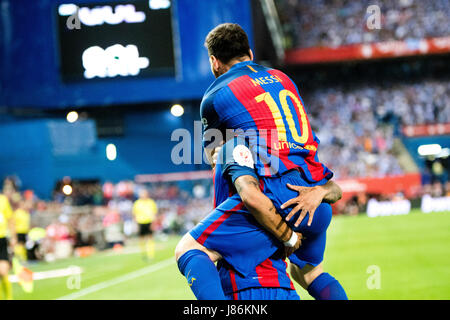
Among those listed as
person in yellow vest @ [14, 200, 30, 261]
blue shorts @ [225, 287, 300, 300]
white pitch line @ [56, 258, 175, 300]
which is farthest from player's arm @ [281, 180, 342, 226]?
person in yellow vest @ [14, 200, 30, 261]

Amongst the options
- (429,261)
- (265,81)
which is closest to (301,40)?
(429,261)

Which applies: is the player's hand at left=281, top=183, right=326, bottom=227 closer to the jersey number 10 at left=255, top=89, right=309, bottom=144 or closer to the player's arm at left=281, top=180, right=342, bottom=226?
the player's arm at left=281, top=180, right=342, bottom=226

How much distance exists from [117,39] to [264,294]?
7.50 m

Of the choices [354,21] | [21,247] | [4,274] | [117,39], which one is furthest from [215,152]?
[354,21]

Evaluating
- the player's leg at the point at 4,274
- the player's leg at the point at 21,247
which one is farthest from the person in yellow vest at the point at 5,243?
the player's leg at the point at 21,247

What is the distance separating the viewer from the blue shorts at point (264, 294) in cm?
267

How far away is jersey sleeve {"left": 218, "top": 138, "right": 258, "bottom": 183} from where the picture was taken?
2602 millimetres

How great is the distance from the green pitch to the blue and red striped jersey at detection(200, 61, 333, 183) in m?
2.76

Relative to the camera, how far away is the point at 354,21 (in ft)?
86.3

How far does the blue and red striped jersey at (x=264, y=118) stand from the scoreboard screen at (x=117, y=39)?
615cm

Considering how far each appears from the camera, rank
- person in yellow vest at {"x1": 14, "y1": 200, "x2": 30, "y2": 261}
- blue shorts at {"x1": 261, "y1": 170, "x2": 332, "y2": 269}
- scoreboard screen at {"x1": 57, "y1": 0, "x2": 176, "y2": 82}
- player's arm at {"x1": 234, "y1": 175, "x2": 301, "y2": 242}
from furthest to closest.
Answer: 1. person in yellow vest at {"x1": 14, "y1": 200, "x2": 30, "y2": 261}
2. scoreboard screen at {"x1": 57, "y1": 0, "x2": 176, "y2": 82}
3. blue shorts at {"x1": 261, "y1": 170, "x2": 332, "y2": 269}
4. player's arm at {"x1": 234, "y1": 175, "x2": 301, "y2": 242}

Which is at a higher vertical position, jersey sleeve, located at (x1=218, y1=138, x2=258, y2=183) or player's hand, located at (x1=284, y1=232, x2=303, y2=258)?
Result: jersey sleeve, located at (x1=218, y1=138, x2=258, y2=183)

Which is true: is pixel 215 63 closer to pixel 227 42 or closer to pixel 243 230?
pixel 227 42

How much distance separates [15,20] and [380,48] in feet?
58.8
